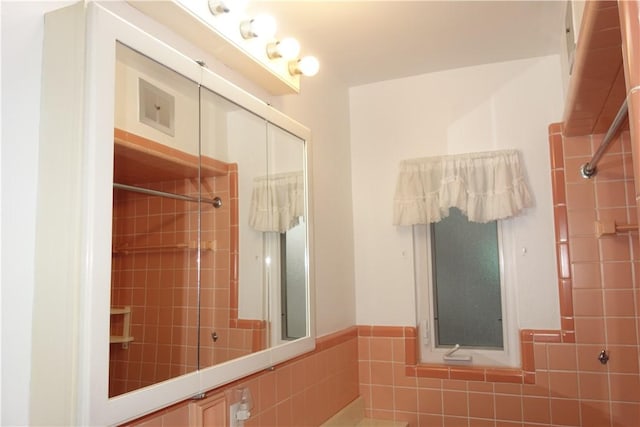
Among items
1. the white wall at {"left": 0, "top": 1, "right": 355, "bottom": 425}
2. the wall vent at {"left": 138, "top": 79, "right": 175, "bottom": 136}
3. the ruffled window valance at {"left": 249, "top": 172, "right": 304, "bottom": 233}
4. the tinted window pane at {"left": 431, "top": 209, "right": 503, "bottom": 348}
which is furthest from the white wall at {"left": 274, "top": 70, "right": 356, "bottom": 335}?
the white wall at {"left": 0, "top": 1, "right": 355, "bottom": 425}

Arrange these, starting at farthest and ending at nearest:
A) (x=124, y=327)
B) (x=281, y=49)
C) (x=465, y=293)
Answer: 1. (x=465, y=293)
2. (x=281, y=49)
3. (x=124, y=327)

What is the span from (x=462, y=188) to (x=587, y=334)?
0.79 meters

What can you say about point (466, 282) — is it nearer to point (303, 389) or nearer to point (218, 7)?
point (303, 389)

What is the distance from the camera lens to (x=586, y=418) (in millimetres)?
1981

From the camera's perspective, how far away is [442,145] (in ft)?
7.70

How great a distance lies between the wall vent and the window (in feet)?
4.95

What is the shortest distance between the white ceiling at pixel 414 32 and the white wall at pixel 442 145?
110mm

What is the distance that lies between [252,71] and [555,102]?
4.67ft

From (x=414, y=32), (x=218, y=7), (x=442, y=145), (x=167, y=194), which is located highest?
(x=414, y=32)

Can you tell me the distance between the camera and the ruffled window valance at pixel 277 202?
1.57 metres

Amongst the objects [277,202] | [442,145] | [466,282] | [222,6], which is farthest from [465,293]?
[222,6]

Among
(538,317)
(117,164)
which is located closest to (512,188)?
(538,317)

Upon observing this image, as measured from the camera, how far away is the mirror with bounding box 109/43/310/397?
1.02 metres

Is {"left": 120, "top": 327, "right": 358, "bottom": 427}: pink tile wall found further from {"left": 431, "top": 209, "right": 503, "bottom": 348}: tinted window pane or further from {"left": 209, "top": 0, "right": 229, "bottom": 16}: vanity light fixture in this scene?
{"left": 209, "top": 0, "right": 229, "bottom": 16}: vanity light fixture
